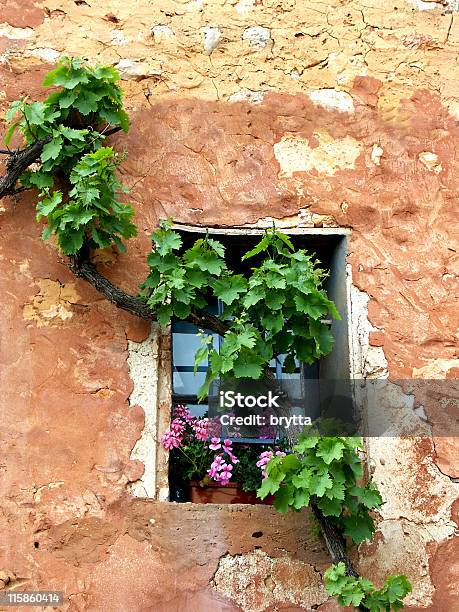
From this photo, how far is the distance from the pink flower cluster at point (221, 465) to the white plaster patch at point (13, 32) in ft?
6.45

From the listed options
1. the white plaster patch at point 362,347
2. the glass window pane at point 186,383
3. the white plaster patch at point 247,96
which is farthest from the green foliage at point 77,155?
the white plaster patch at point 362,347

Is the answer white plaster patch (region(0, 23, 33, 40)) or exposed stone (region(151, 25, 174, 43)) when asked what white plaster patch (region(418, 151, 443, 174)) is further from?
white plaster patch (region(0, 23, 33, 40))

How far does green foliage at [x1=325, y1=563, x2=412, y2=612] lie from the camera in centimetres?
351

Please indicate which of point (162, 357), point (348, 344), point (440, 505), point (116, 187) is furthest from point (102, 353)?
point (440, 505)

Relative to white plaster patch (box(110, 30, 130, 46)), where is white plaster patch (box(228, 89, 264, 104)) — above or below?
below

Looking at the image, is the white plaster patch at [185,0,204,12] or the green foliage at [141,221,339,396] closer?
the green foliage at [141,221,339,396]

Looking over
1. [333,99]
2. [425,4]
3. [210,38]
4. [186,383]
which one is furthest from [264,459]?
[425,4]

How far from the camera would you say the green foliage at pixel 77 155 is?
3.92 meters

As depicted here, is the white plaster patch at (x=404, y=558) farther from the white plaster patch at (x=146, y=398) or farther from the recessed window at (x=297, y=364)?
the white plaster patch at (x=146, y=398)

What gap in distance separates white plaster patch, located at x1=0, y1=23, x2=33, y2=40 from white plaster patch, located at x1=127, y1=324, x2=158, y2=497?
1.43m

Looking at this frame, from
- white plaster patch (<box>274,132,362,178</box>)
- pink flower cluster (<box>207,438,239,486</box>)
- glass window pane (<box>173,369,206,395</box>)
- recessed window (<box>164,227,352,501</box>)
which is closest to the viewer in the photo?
pink flower cluster (<box>207,438,239,486</box>)

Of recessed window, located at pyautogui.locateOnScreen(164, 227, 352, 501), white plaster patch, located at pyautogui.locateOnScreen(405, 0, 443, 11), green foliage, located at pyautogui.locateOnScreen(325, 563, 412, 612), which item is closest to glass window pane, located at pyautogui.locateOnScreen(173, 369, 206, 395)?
recessed window, located at pyautogui.locateOnScreen(164, 227, 352, 501)

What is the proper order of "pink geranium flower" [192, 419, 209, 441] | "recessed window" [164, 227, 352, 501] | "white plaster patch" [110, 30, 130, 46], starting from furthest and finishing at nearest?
"white plaster patch" [110, 30, 130, 46] < "recessed window" [164, 227, 352, 501] < "pink geranium flower" [192, 419, 209, 441]

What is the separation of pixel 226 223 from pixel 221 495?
1.14 m
